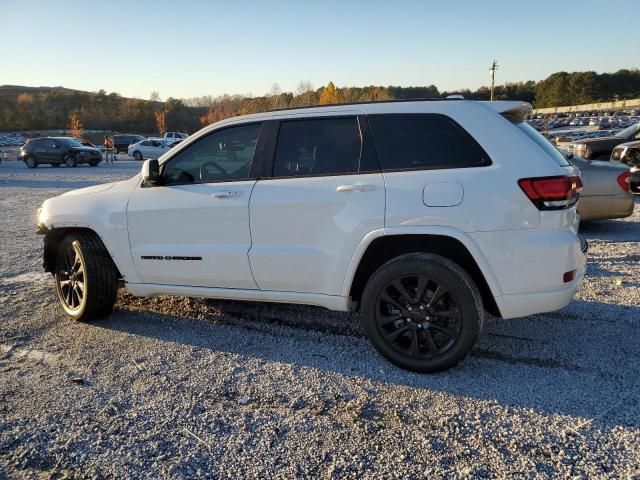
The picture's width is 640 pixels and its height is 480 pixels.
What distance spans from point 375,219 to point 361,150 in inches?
21.8

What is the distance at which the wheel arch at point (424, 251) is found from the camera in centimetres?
320

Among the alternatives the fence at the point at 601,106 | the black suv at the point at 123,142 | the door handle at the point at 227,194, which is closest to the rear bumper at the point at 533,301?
the door handle at the point at 227,194

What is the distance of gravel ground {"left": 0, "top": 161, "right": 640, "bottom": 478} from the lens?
254 centimetres

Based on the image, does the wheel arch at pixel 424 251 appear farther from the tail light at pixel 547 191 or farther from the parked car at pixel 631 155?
the parked car at pixel 631 155

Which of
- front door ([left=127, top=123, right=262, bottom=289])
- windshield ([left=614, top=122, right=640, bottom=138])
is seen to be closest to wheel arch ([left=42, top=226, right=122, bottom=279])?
front door ([left=127, top=123, right=262, bottom=289])

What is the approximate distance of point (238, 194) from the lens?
3.77 meters

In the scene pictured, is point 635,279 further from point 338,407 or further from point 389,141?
point 338,407

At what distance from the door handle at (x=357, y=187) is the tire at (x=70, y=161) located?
29.7 metres

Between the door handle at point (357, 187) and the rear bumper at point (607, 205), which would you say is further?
the rear bumper at point (607, 205)

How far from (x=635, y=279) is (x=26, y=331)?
20.4 feet

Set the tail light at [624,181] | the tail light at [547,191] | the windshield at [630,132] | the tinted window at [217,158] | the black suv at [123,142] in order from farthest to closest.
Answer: the black suv at [123,142] < the windshield at [630,132] < the tail light at [624,181] < the tinted window at [217,158] < the tail light at [547,191]

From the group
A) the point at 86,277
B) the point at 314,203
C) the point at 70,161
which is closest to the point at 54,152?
the point at 70,161

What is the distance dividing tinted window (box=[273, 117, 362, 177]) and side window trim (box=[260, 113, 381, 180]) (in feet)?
0.07

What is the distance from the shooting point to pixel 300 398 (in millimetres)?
3156
